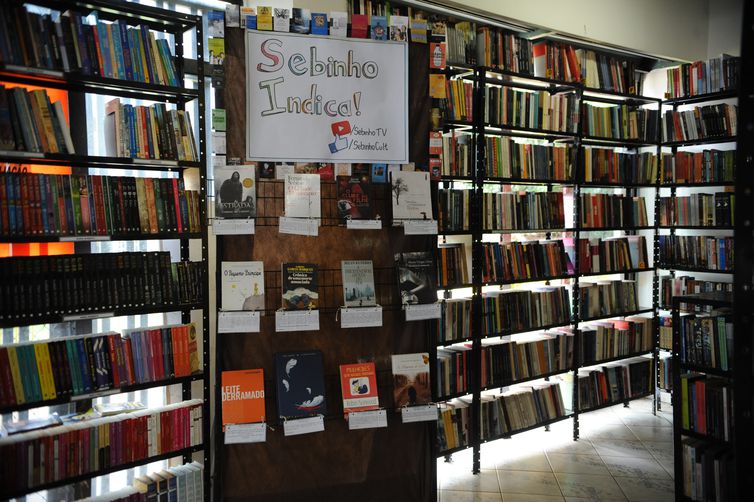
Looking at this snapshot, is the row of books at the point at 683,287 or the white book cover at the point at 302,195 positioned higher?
the white book cover at the point at 302,195

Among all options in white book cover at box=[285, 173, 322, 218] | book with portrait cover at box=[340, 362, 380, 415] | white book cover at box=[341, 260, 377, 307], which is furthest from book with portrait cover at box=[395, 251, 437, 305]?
white book cover at box=[285, 173, 322, 218]

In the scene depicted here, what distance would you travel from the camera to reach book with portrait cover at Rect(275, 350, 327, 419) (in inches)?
106

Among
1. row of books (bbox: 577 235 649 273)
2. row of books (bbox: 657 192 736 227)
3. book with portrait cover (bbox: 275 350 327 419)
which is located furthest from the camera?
row of books (bbox: 657 192 736 227)

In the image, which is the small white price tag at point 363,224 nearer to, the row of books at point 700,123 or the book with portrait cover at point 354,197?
the book with portrait cover at point 354,197

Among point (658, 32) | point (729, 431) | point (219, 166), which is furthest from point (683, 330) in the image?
point (658, 32)

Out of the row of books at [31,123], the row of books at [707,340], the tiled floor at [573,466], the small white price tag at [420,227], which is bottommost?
the tiled floor at [573,466]

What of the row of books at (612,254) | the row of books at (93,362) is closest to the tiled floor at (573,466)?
the row of books at (612,254)

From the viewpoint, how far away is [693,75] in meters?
5.08

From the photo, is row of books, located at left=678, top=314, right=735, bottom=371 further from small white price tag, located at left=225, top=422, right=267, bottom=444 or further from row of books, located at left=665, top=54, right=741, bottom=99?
row of books, located at left=665, top=54, right=741, bottom=99

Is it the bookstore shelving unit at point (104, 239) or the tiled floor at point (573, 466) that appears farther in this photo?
the tiled floor at point (573, 466)

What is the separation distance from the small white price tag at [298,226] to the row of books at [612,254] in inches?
106

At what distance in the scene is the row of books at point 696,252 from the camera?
4980mm

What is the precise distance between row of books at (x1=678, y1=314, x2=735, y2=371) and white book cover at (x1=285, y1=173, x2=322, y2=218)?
2057mm

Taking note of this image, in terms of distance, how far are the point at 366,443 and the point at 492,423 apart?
5.17 ft
